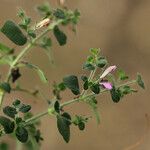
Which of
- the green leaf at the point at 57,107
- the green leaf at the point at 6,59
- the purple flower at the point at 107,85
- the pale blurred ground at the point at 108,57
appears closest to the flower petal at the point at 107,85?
the purple flower at the point at 107,85

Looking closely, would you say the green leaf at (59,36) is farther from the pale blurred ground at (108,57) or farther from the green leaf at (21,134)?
the pale blurred ground at (108,57)

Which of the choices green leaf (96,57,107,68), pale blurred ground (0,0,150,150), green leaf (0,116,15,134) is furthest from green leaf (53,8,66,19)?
pale blurred ground (0,0,150,150)

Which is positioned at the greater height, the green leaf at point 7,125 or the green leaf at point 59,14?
the green leaf at point 59,14

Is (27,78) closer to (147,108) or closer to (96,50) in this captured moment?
(147,108)

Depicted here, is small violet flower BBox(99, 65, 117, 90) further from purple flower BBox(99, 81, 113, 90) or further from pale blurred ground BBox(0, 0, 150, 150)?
pale blurred ground BBox(0, 0, 150, 150)

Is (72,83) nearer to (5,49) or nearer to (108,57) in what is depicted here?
(5,49)

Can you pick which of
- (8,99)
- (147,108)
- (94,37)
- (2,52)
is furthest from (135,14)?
(2,52)
